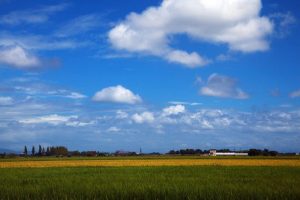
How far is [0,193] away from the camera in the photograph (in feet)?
66.2

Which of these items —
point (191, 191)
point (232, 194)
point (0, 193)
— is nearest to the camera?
point (232, 194)

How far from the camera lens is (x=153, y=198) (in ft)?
58.1

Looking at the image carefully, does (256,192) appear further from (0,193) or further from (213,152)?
(213,152)

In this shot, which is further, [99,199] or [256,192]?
[256,192]

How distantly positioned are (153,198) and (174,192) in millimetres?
1305

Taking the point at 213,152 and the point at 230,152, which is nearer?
the point at 213,152

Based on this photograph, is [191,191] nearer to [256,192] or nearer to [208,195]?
[208,195]

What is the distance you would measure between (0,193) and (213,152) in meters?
168

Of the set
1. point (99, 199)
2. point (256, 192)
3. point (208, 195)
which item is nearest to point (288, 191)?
point (256, 192)

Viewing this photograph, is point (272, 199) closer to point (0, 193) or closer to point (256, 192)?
point (256, 192)

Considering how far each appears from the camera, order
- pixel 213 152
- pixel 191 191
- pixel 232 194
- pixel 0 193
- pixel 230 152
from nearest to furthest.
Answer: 1. pixel 232 194
2. pixel 191 191
3. pixel 0 193
4. pixel 213 152
5. pixel 230 152

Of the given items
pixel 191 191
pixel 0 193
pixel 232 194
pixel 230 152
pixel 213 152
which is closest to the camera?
pixel 232 194

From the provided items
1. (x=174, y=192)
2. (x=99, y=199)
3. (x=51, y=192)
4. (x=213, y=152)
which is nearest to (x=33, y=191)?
(x=51, y=192)

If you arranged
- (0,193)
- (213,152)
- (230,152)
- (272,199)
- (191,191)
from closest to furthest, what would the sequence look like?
(272,199)
(191,191)
(0,193)
(213,152)
(230,152)
